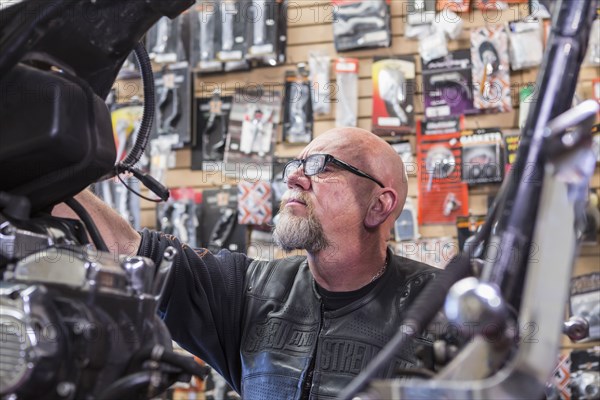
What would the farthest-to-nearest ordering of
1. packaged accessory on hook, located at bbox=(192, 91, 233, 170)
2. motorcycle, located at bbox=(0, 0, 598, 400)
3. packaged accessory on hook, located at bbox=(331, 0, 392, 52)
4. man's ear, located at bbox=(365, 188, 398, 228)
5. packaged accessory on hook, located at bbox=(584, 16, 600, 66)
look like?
1. packaged accessory on hook, located at bbox=(192, 91, 233, 170)
2. packaged accessory on hook, located at bbox=(331, 0, 392, 52)
3. packaged accessory on hook, located at bbox=(584, 16, 600, 66)
4. man's ear, located at bbox=(365, 188, 398, 228)
5. motorcycle, located at bbox=(0, 0, 598, 400)

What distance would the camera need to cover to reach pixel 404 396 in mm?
834

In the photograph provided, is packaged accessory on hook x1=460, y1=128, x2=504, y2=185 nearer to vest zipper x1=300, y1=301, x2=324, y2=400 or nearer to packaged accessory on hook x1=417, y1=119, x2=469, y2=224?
packaged accessory on hook x1=417, y1=119, x2=469, y2=224

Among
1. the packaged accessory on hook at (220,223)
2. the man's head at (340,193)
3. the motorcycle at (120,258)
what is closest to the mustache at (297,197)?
the man's head at (340,193)

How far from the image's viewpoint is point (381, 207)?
2.32m

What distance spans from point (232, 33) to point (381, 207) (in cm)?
214

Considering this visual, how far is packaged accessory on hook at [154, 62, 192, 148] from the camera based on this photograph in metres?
4.24

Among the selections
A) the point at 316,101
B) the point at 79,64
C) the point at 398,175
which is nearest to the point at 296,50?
the point at 316,101

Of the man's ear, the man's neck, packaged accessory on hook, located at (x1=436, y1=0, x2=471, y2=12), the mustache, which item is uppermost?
packaged accessory on hook, located at (x1=436, y1=0, x2=471, y2=12)

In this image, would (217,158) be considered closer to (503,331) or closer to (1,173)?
(1,173)

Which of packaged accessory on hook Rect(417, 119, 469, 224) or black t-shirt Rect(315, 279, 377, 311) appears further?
packaged accessory on hook Rect(417, 119, 469, 224)

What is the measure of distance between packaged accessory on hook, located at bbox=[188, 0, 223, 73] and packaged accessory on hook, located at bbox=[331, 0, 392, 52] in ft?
2.10

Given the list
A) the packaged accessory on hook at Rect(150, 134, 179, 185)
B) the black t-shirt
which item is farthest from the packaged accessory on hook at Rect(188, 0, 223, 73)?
the black t-shirt

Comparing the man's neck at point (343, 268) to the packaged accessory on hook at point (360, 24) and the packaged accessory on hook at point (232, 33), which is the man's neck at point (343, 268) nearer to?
the packaged accessory on hook at point (360, 24)

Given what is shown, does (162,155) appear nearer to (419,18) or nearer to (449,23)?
(419,18)
